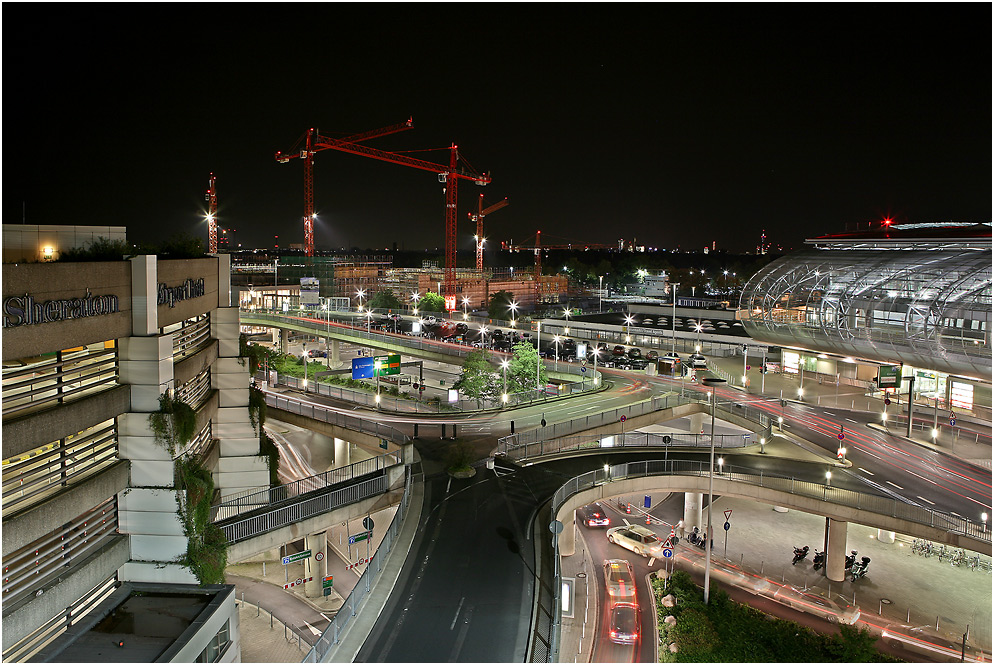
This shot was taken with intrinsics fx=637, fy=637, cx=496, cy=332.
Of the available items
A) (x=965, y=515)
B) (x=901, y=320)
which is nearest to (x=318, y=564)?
(x=965, y=515)

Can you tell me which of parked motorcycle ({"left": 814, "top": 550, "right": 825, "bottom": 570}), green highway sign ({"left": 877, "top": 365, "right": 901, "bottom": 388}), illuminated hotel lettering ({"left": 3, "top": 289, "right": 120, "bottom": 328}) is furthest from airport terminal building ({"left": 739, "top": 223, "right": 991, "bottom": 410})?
illuminated hotel lettering ({"left": 3, "top": 289, "right": 120, "bottom": 328})

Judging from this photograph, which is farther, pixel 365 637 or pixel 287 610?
pixel 287 610

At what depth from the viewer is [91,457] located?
16.9m

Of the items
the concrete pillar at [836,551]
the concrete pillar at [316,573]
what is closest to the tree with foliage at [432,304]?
the concrete pillar at [316,573]

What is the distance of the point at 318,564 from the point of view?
3022cm

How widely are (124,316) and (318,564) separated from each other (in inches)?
670

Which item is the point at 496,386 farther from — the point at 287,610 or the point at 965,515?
the point at 965,515

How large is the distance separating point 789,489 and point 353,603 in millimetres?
20789

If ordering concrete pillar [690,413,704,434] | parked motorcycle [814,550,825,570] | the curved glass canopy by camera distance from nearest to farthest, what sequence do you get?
parked motorcycle [814,550,825,570], the curved glass canopy, concrete pillar [690,413,704,434]

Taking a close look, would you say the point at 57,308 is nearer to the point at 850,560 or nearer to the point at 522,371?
the point at 850,560

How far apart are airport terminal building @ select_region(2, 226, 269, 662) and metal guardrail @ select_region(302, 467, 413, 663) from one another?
4224 millimetres

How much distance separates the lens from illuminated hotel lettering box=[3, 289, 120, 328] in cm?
1373

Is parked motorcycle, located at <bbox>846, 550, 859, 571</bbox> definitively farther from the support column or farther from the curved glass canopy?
the support column

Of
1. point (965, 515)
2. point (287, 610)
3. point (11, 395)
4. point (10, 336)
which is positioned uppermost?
point (10, 336)
